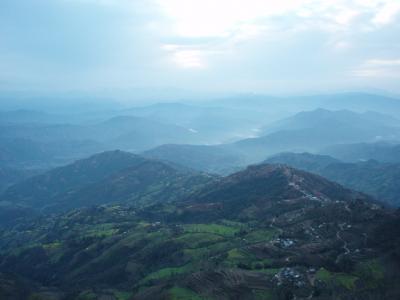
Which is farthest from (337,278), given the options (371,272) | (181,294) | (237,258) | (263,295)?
(181,294)

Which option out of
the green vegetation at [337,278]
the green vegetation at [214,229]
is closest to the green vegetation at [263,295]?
the green vegetation at [337,278]

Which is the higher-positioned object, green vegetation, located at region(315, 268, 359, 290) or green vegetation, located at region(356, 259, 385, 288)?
green vegetation, located at region(356, 259, 385, 288)

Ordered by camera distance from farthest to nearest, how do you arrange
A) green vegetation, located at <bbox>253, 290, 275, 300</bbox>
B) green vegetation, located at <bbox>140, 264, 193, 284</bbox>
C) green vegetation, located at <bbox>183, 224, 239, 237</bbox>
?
green vegetation, located at <bbox>183, 224, 239, 237</bbox>
green vegetation, located at <bbox>140, 264, 193, 284</bbox>
green vegetation, located at <bbox>253, 290, 275, 300</bbox>

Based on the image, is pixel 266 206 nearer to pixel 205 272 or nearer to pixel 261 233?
pixel 261 233

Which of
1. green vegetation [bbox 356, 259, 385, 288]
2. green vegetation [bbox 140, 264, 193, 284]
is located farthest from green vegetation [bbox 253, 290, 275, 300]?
green vegetation [bbox 140, 264, 193, 284]

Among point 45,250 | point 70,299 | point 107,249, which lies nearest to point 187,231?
point 107,249

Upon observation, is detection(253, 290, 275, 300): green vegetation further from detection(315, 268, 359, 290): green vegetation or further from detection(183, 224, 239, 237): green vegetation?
detection(183, 224, 239, 237): green vegetation

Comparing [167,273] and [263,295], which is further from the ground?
[263,295]

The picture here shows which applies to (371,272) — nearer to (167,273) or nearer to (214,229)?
(167,273)

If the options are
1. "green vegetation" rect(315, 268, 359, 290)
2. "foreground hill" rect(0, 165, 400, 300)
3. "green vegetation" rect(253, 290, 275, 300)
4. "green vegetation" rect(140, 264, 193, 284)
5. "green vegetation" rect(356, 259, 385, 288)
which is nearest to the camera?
"green vegetation" rect(253, 290, 275, 300)
